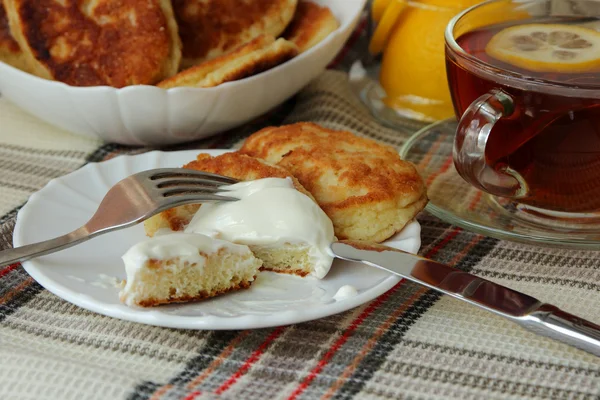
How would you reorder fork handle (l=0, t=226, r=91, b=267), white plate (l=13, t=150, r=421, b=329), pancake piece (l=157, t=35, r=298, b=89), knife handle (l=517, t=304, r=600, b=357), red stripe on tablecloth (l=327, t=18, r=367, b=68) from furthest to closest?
red stripe on tablecloth (l=327, t=18, r=367, b=68), pancake piece (l=157, t=35, r=298, b=89), fork handle (l=0, t=226, r=91, b=267), white plate (l=13, t=150, r=421, b=329), knife handle (l=517, t=304, r=600, b=357)

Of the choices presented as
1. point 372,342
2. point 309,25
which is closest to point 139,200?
point 372,342

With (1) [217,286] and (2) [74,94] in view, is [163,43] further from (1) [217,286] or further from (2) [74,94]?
(1) [217,286]

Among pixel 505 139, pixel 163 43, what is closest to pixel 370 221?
pixel 505 139

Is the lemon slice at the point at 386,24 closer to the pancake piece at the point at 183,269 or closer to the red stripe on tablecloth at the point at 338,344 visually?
the red stripe on tablecloth at the point at 338,344

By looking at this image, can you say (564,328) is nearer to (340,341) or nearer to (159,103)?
(340,341)

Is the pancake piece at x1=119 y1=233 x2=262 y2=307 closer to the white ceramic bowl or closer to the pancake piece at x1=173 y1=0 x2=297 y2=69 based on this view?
the white ceramic bowl

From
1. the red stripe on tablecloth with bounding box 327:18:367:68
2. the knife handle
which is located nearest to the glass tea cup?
the knife handle
